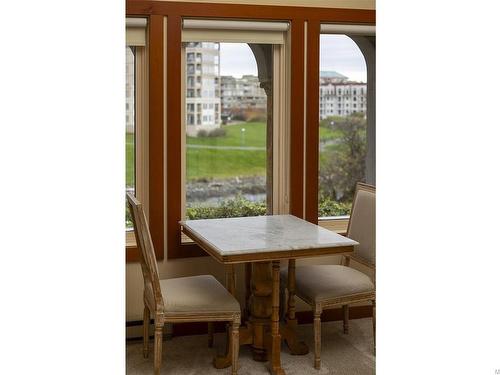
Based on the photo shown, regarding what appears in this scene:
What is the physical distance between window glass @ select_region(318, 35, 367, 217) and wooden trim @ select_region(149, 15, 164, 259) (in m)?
1.07

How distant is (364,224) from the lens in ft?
12.7

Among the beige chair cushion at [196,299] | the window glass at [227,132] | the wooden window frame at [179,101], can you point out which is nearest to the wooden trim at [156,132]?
the wooden window frame at [179,101]

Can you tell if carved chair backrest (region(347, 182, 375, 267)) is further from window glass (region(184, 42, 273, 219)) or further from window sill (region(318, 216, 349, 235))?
window glass (region(184, 42, 273, 219))

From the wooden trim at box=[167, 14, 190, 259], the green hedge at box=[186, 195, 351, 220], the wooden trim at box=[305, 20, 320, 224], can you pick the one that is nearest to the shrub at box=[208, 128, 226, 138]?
the wooden trim at box=[167, 14, 190, 259]

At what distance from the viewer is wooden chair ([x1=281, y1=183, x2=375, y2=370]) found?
138 inches

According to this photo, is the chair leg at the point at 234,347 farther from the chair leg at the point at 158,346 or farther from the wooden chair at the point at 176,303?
the chair leg at the point at 158,346

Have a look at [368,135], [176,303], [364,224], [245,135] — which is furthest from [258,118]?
[176,303]

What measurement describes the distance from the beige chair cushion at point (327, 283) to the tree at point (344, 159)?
74cm

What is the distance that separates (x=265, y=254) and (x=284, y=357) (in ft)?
2.50
